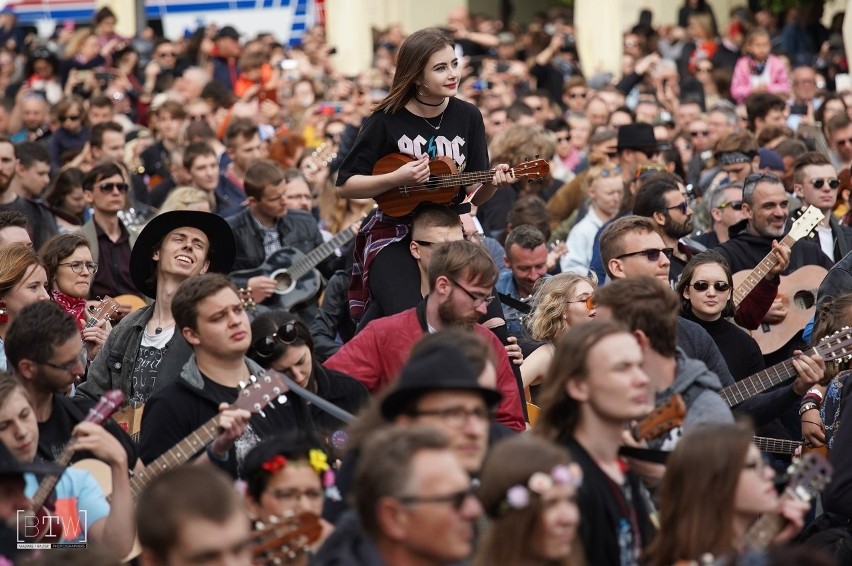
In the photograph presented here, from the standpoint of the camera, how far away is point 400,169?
855 centimetres

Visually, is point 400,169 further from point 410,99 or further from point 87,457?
point 87,457

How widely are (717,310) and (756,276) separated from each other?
1.08 metres

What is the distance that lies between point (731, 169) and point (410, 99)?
4.68m

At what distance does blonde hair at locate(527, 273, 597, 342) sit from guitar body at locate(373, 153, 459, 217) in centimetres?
73

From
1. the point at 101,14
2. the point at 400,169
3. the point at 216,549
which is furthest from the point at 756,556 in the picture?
the point at 101,14

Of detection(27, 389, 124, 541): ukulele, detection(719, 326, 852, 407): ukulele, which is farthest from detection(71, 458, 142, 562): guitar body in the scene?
detection(719, 326, 852, 407): ukulele

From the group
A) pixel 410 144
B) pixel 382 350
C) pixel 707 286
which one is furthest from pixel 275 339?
pixel 707 286

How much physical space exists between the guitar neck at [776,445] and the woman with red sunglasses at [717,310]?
407mm

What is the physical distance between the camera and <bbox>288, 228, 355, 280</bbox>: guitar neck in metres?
11.7

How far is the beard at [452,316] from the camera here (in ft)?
25.4

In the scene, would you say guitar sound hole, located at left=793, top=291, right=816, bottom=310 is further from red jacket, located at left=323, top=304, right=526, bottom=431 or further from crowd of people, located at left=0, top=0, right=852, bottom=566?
red jacket, located at left=323, top=304, right=526, bottom=431

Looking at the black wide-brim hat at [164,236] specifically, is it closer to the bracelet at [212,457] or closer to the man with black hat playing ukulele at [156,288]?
the man with black hat playing ukulele at [156,288]

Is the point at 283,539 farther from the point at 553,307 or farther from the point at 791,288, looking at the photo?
the point at 791,288

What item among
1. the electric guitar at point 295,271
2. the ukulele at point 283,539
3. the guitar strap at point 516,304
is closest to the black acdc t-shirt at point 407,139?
the guitar strap at point 516,304
